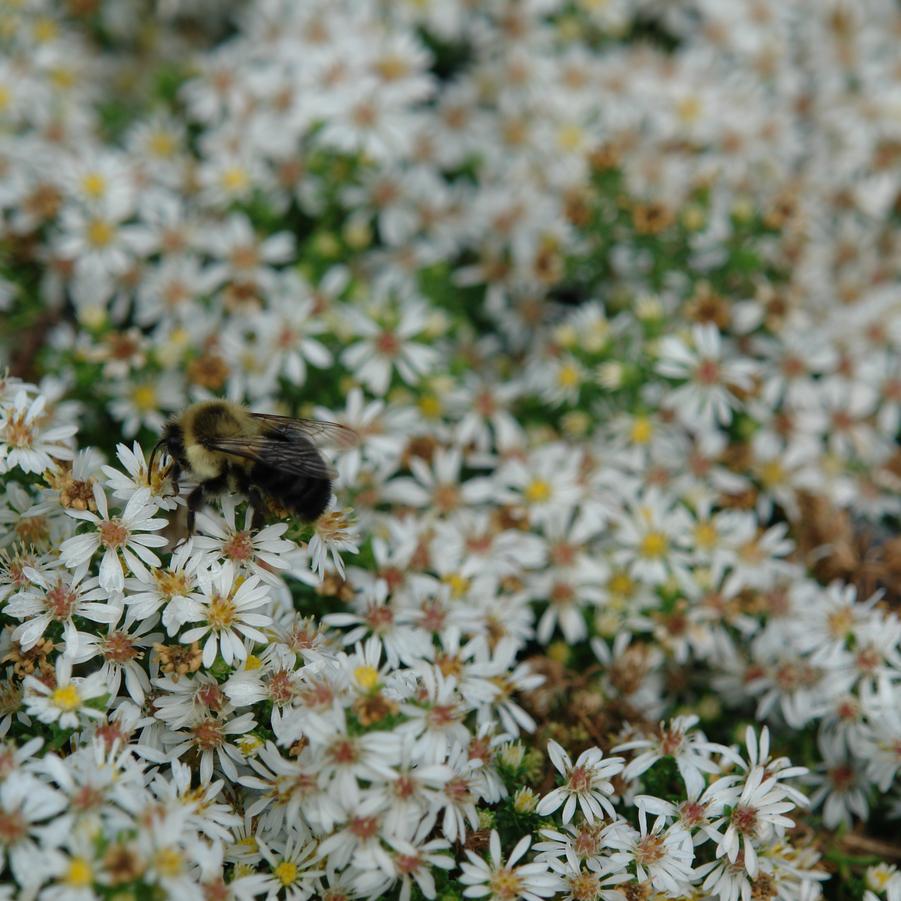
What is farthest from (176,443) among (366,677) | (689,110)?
(689,110)

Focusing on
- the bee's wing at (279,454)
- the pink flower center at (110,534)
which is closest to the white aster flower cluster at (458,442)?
the pink flower center at (110,534)

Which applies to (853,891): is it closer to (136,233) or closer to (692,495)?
(692,495)

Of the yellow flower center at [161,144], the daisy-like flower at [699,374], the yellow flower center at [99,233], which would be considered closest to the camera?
the daisy-like flower at [699,374]

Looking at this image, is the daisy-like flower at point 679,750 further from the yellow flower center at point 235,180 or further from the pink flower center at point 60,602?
the yellow flower center at point 235,180

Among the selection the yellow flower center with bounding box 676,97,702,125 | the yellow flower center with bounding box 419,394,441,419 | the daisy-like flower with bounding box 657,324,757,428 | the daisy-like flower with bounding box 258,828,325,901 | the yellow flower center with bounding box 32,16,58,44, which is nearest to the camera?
the daisy-like flower with bounding box 258,828,325,901

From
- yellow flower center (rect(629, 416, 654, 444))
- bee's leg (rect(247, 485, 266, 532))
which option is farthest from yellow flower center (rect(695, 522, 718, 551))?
bee's leg (rect(247, 485, 266, 532))

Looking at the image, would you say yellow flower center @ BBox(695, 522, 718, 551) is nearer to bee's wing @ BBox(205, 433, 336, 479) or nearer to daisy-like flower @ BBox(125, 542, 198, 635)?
bee's wing @ BBox(205, 433, 336, 479)

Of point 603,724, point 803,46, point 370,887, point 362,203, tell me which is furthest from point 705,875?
point 803,46
